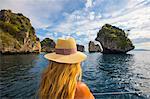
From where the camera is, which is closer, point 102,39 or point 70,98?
point 70,98

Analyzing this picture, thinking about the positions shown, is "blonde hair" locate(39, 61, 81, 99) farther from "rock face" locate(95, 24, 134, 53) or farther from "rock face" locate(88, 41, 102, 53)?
"rock face" locate(88, 41, 102, 53)

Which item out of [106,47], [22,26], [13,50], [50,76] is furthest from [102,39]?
[50,76]

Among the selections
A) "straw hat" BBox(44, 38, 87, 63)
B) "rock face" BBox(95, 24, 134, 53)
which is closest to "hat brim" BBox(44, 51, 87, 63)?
"straw hat" BBox(44, 38, 87, 63)

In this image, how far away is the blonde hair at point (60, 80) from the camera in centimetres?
240

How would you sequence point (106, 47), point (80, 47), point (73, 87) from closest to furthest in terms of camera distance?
point (73, 87)
point (106, 47)
point (80, 47)

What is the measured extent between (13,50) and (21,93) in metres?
74.9

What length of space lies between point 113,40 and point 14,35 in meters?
53.2

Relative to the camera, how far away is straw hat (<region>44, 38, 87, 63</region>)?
2.52 metres

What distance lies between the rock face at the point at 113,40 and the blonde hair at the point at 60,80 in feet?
366

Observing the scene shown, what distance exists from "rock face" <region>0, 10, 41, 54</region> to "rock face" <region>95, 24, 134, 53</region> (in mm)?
37184

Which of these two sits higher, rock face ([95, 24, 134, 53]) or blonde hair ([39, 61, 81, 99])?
rock face ([95, 24, 134, 53])

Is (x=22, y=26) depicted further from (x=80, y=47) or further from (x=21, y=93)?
(x=21, y=93)

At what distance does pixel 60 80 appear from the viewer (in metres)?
2.40

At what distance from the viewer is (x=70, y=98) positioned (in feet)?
7.88
